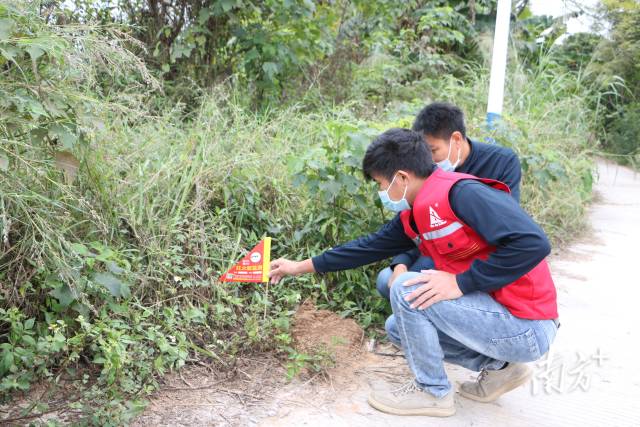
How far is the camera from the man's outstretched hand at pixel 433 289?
8.72 feet

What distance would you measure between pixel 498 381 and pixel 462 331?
435mm

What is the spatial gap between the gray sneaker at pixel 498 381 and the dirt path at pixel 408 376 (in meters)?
0.05

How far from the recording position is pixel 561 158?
690 centimetres

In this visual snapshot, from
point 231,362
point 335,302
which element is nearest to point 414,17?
point 335,302

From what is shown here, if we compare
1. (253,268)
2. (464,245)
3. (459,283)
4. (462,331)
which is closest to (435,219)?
(464,245)

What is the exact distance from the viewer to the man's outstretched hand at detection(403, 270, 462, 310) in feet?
8.72

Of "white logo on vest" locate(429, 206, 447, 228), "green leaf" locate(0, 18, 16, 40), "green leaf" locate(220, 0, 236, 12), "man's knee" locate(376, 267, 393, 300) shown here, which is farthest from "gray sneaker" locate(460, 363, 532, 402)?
"green leaf" locate(220, 0, 236, 12)

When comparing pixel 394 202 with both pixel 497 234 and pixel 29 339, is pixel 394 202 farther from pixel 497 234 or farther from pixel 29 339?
pixel 29 339

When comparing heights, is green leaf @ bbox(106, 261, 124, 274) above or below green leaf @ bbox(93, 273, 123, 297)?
above

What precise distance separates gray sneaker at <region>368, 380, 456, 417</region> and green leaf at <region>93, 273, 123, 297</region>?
1.25 m

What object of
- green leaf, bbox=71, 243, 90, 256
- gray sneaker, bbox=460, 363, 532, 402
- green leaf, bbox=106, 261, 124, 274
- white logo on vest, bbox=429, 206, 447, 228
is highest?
white logo on vest, bbox=429, 206, 447, 228

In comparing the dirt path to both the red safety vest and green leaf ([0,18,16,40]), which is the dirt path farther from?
green leaf ([0,18,16,40])

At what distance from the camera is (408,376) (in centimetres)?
323

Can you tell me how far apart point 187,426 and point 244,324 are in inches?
31.3
